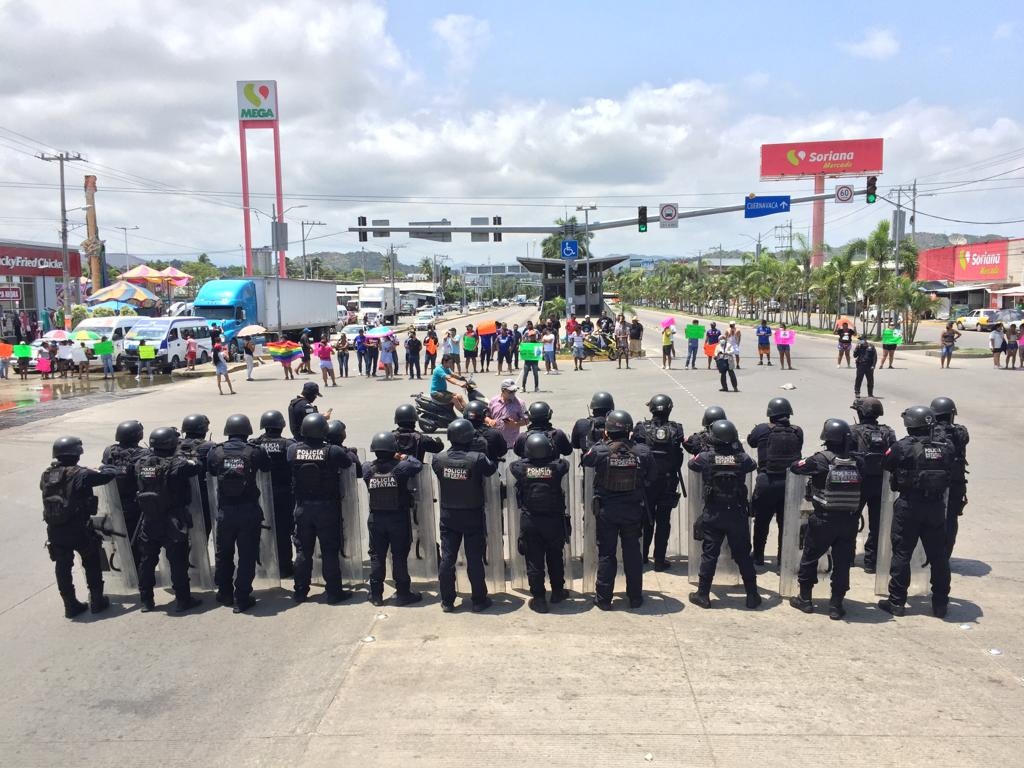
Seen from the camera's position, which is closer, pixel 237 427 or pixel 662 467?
pixel 237 427

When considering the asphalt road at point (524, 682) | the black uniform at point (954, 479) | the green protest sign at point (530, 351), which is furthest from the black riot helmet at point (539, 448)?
the green protest sign at point (530, 351)

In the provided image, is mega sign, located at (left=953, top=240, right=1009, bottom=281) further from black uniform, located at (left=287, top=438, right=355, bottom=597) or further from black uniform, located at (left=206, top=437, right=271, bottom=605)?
black uniform, located at (left=206, top=437, right=271, bottom=605)

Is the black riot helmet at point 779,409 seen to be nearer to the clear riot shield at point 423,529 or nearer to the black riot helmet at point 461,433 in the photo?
the black riot helmet at point 461,433

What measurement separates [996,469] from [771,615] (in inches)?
256

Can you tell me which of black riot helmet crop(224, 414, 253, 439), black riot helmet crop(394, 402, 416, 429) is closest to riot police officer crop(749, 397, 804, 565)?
black riot helmet crop(394, 402, 416, 429)

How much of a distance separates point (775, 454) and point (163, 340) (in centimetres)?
2439

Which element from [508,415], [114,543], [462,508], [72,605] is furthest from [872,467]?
[72,605]

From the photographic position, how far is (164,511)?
600 cm

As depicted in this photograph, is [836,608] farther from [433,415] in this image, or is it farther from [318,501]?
[433,415]

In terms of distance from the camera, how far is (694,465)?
5.97 m

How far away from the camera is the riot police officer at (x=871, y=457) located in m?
6.31

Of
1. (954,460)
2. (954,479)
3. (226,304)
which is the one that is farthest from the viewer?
(226,304)

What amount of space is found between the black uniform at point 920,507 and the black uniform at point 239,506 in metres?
4.82

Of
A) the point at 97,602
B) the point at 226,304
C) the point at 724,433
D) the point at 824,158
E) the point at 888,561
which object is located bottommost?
the point at 97,602
